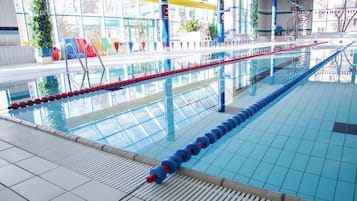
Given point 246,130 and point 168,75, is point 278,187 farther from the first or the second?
point 168,75

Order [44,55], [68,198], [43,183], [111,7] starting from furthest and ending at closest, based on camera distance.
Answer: [111,7], [44,55], [43,183], [68,198]

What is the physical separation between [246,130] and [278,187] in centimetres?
100

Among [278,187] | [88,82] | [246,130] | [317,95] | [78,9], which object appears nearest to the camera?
[278,187]

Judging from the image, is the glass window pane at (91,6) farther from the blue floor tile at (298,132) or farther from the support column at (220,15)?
the blue floor tile at (298,132)

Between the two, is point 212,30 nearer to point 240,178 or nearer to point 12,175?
point 240,178

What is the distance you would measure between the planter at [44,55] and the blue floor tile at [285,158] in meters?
9.73

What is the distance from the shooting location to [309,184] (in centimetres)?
162

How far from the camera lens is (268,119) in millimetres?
2893

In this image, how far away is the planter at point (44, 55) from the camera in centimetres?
977

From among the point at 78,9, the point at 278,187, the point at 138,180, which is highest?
the point at 78,9

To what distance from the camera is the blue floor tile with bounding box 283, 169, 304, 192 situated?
1.59 meters

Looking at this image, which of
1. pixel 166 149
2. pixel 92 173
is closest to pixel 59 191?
pixel 92 173

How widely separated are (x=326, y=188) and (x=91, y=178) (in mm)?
1347

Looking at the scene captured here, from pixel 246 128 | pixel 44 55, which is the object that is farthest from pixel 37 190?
pixel 44 55
